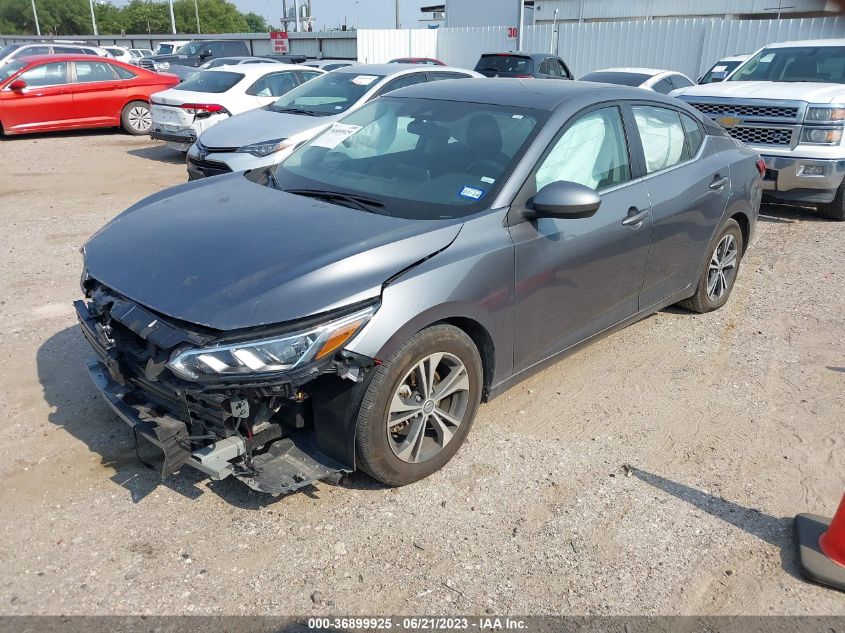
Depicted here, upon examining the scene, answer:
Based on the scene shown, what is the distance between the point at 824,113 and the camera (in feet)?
26.7

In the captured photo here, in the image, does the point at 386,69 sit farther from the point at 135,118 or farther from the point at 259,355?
the point at 259,355

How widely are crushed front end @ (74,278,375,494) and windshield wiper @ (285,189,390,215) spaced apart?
0.83 metres

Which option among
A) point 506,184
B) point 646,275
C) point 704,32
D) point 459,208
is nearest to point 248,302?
point 459,208

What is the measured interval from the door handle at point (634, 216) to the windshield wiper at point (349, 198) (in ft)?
5.00

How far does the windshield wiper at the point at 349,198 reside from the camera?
3.62 meters

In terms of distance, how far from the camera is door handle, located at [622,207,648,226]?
420 cm

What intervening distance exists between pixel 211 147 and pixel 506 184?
6107 mm

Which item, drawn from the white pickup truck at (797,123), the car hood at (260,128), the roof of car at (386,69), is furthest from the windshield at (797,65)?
the car hood at (260,128)

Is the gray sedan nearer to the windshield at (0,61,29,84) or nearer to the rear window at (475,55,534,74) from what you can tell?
the windshield at (0,61,29,84)

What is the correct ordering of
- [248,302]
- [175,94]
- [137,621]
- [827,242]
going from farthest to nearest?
[175,94]
[827,242]
[248,302]
[137,621]

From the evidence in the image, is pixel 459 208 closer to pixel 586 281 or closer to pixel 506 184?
pixel 506 184

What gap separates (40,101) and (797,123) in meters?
13.0

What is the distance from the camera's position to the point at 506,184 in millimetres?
3600

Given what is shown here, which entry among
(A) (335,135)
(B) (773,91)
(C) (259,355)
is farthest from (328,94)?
(C) (259,355)
